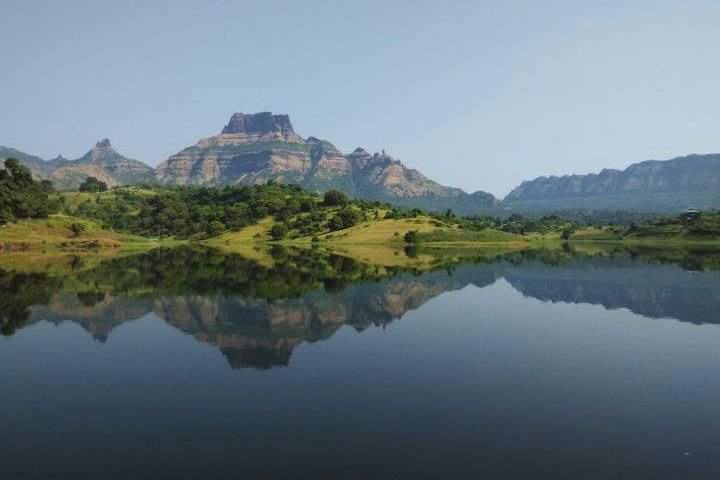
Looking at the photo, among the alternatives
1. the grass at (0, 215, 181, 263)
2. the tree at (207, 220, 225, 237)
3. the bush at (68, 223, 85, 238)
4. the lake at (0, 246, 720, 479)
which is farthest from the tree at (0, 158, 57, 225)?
the lake at (0, 246, 720, 479)

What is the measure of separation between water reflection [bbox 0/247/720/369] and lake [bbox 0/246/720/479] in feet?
1.62

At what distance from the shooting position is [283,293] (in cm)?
6219

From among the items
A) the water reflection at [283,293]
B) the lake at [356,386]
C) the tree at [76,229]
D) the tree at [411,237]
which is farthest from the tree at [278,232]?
the lake at [356,386]

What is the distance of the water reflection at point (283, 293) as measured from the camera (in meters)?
42.9

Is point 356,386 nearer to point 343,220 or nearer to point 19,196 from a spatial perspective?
point 19,196

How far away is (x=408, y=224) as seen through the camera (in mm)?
184125

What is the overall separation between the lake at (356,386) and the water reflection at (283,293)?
1.62 feet

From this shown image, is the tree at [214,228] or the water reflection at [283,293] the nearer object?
the water reflection at [283,293]

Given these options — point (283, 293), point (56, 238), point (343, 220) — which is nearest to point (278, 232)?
point (343, 220)

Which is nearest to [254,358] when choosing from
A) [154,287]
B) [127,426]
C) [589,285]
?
[127,426]

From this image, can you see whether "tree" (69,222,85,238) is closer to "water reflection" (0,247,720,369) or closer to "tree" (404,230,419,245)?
"water reflection" (0,247,720,369)

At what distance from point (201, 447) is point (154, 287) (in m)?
51.7

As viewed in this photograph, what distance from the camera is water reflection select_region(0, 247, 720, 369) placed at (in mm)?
42938

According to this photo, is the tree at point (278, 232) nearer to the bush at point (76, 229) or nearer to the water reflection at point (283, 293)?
the bush at point (76, 229)
